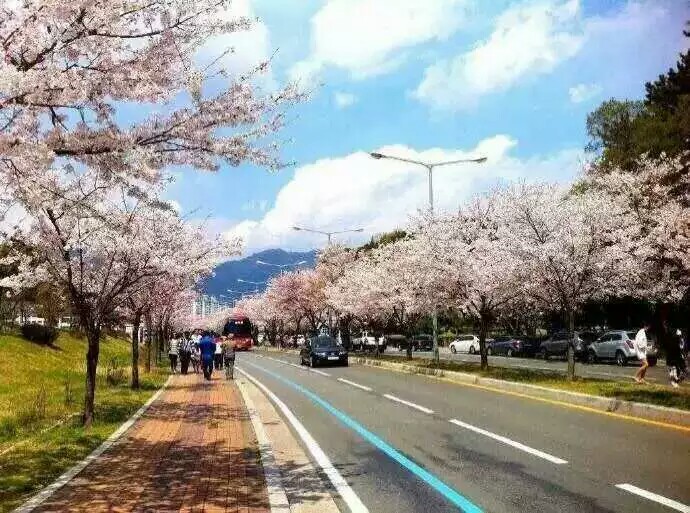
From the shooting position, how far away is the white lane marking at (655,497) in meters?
6.01

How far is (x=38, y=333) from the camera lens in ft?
131

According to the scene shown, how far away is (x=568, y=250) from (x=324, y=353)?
58.2ft

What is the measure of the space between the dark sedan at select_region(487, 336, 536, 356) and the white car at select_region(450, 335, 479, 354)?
2.91 metres

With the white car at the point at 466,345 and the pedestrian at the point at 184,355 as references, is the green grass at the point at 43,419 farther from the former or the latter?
the white car at the point at 466,345

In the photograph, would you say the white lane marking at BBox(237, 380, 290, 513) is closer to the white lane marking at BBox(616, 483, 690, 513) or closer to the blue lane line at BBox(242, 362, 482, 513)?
the blue lane line at BBox(242, 362, 482, 513)

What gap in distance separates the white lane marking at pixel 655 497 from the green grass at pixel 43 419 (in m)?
6.36

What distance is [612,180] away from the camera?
29.1m

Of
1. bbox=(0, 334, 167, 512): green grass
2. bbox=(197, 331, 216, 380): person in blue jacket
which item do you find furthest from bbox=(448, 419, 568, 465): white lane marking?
bbox=(197, 331, 216, 380): person in blue jacket

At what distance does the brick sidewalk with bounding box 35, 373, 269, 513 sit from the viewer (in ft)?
21.4

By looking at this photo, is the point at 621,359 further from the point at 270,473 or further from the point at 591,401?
the point at 270,473

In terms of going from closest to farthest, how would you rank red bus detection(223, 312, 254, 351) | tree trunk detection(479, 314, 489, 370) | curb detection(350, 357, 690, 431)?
curb detection(350, 357, 690, 431) → tree trunk detection(479, 314, 489, 370) → red bus detection(223, 312, 254, 351)

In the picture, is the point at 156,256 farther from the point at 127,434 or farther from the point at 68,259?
the point at 127,434

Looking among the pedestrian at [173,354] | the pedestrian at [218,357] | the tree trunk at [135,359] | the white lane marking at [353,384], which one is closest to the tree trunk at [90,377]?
the tree trunk at [135,359]

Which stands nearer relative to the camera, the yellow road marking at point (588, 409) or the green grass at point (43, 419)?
the green grass at point (43, 419)
